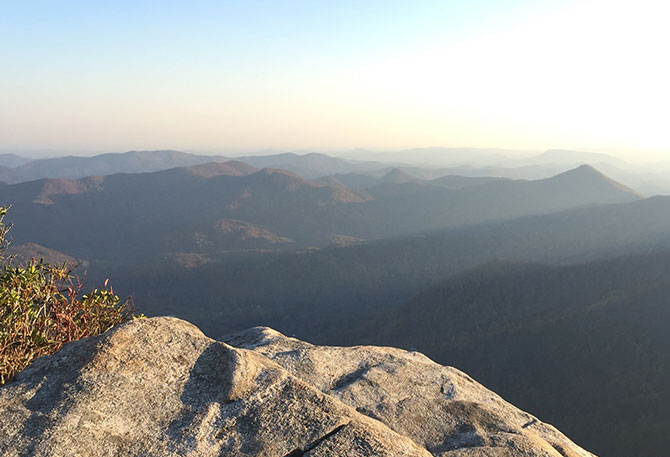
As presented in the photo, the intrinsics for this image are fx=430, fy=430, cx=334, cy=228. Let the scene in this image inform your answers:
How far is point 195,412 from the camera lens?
6.81 m

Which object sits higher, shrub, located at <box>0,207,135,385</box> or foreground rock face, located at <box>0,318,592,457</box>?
shrub, located at <box>0,207,135,385</box>

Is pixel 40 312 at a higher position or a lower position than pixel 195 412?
higher

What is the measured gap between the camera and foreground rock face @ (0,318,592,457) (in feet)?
20.2

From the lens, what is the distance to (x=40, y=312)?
8.41 metres

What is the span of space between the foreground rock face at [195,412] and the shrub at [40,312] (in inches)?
30.8

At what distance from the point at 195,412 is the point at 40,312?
4098mm

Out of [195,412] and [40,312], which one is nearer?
[195,412]

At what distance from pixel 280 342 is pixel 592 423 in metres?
40.3

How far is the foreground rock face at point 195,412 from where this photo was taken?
616cm

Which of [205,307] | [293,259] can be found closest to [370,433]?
[205,307]

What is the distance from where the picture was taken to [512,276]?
7350cm

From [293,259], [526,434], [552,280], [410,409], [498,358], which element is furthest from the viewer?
[293,259]

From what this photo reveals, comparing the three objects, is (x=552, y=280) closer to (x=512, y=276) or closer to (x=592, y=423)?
(x=512, y=276)

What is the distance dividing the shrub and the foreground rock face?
0.78 m
